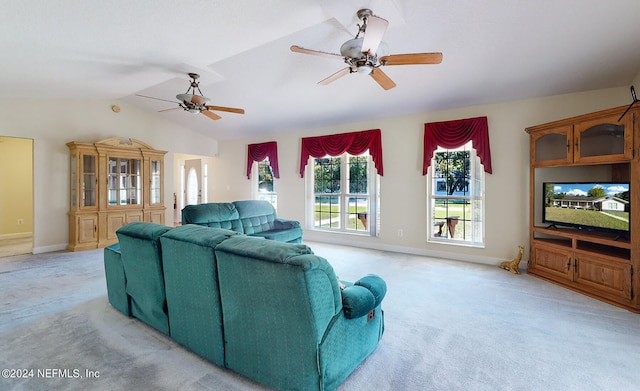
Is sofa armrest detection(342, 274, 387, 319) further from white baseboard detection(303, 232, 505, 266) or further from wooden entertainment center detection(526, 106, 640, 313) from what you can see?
white baseboard detection(303, 232, 505, 266)

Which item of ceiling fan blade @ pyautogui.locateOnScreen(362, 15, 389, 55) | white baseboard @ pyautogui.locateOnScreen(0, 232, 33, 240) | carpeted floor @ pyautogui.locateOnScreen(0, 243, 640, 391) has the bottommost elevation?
carpeted floor @ pyautogui.locateOnScreen(0, 243, 640, 391)

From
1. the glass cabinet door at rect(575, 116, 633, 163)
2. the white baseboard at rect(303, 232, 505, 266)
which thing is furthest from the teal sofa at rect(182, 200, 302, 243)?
the glass cabinet door at rect(575, 116, 633, 163)

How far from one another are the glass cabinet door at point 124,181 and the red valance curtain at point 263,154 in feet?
7.71

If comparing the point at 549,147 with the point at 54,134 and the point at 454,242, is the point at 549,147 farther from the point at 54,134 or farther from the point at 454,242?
the point at 54,134

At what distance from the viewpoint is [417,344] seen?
2.23 meters

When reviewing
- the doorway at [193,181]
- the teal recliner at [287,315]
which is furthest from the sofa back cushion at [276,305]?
the doorway at [193,181]

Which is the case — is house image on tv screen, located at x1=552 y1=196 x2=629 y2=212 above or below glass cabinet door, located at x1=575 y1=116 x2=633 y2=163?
below

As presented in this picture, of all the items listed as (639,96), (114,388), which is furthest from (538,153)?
(114,388)

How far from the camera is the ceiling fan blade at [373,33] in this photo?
1.99 m

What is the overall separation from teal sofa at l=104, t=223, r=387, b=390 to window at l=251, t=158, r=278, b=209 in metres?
4.99

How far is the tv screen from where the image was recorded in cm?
308

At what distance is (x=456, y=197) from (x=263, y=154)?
14.1 feet

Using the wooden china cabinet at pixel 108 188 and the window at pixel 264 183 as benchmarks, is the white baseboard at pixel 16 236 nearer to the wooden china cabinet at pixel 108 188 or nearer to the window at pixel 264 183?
the wooden china cabinet at pixel 108 188

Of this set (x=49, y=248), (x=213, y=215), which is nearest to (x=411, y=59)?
(x=213, y=215)
